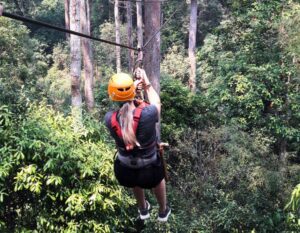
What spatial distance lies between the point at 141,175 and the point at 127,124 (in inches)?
16.2

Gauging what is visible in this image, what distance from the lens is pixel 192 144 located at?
8344mm

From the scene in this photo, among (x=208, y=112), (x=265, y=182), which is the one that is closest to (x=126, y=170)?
(x=265, y=182)

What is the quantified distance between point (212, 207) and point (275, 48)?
15.4ft

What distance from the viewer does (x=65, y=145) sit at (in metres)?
4.78

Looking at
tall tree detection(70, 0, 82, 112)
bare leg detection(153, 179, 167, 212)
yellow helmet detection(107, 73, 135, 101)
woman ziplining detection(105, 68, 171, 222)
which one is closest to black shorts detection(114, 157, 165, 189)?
woman ziplining detection(105, 68, 171, 222)

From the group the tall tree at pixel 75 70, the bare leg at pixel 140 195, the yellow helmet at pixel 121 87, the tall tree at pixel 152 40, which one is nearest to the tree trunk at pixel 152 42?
the tall tree at pixel 152 40

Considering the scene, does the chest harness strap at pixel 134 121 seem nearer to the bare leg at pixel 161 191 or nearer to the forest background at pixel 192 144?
the bare leg at pixel 161 191

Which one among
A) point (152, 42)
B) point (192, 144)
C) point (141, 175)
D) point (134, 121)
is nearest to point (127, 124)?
point (134, 121)

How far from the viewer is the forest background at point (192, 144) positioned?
4.71 m

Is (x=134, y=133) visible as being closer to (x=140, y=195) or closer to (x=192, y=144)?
(x=140, y=195)

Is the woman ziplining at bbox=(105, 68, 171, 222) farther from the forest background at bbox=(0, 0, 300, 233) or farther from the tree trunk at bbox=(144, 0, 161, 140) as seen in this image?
the tree trunk at bbox=(144, 0, 161, 140)

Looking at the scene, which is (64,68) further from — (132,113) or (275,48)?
(132,113)

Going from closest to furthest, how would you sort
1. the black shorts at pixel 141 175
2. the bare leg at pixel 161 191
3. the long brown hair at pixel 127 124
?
the long brown hair at pixel 127 124
the black shorts at pixel 141 175
the bare leg at pixel 161 191

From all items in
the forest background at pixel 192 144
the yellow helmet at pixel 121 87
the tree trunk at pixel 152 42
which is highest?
the yellow helmet at pixel 121 87
